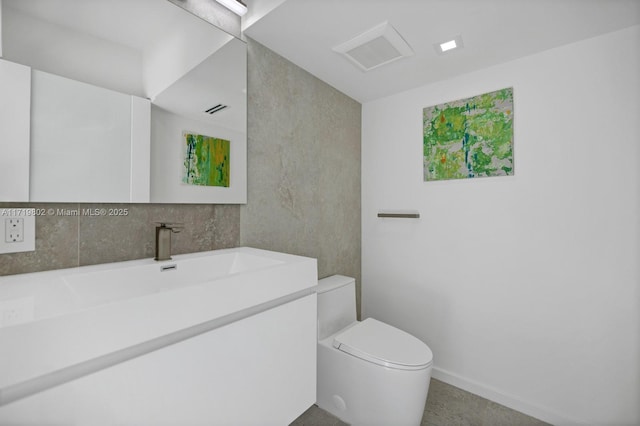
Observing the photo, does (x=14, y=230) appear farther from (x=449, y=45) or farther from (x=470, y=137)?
(x=470, y=137)

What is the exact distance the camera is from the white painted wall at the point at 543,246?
145cm

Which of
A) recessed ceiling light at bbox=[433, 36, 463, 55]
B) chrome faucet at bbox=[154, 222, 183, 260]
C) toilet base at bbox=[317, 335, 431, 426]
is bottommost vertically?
toilet base at bbox=[317, 335, 431, 426]

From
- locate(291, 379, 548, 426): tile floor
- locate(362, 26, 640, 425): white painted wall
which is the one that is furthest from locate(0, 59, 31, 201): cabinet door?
locate(362, 26, 640, 425): white painted wall

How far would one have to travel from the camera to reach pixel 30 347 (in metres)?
0.53

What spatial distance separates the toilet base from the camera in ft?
4.43

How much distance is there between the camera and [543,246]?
5.44 feet

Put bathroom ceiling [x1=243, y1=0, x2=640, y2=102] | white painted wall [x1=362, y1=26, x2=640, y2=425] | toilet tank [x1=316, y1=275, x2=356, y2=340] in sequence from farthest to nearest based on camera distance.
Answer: toilet tank [x1=316, y1=275, x2=356, y2=340] → white painted wall [x1=362, y1=26, x2=640, y2=425] → bathroom ceiling [x1=243, y1=0, x2=640, y2=102]

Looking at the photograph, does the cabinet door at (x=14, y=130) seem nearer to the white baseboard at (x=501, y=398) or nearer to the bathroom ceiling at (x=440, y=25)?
the bathroom ceiling at (x=440, y=25)

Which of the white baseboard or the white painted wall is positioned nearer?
the white painted wall

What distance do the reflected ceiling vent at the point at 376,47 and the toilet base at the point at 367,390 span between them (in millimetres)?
1664

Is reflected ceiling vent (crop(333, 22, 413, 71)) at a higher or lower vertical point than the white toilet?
higher

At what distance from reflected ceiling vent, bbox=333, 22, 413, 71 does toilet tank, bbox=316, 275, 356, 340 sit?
140cm

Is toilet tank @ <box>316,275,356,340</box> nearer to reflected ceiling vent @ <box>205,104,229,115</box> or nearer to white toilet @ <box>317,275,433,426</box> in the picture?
white toilet @ <box>317,275,433,426</box>

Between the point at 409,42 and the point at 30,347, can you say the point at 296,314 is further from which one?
the point at 409,42
